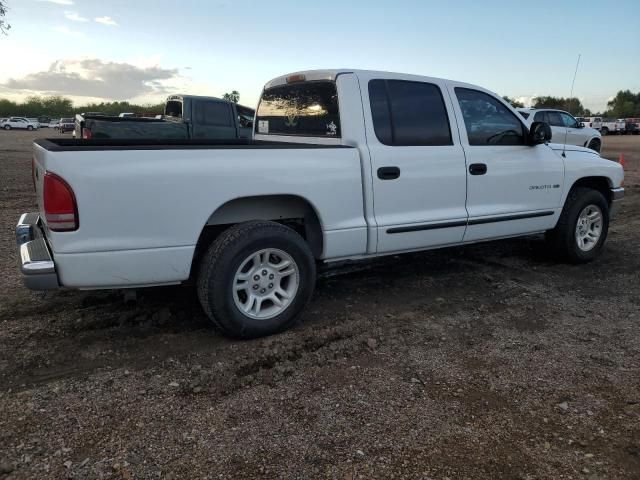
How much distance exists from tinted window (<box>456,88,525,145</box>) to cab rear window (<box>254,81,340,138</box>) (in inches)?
49.9

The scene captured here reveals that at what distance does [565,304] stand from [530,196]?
45.4 inches

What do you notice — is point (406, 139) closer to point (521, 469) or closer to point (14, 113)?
point (521, 469)

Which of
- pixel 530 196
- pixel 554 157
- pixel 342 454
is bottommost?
pixel 342 454

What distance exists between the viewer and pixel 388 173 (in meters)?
4.15

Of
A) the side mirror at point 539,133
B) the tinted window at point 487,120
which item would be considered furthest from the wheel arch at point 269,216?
the side mirror at point 539,133

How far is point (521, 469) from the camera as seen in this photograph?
8.07 ft

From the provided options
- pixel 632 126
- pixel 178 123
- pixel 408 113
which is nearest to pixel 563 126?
pixel 178 123

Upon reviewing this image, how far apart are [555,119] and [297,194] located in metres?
15.6

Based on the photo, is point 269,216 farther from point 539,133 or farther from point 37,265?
point 539,133

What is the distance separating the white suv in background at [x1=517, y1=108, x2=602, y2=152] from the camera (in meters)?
15.9

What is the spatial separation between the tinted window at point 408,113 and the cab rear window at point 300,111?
1.12ft

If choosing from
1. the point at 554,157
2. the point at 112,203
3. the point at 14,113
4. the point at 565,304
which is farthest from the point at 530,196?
the point at 14,113

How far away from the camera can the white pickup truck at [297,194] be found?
3145 mm

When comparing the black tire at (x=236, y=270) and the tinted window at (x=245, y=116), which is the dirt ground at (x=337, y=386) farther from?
the tinted window at (x=245, y=116)
